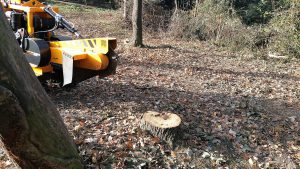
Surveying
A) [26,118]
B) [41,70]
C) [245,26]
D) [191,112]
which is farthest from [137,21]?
[26,118]

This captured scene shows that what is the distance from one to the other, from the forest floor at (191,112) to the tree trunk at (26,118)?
856 mm

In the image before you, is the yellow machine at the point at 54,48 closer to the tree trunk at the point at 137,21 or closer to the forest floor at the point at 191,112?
the forest floor at the point at 191,112

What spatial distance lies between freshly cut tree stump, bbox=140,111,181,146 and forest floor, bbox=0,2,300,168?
0.10 m

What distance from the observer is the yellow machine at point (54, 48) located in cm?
566

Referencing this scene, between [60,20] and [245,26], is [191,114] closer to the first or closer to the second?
[60,20]

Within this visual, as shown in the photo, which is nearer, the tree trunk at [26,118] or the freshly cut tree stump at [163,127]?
the tree trunk at [26,118]

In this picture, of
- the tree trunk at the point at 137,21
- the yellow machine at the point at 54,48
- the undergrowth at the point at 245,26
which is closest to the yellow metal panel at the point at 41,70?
the yellow machine at the point at 54,48

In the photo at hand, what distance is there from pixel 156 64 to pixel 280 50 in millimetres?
4926

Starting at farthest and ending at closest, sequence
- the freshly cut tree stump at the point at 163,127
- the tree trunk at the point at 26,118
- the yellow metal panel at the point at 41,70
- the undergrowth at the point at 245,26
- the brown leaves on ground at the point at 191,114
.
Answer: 1. the undergrowth at the point at 245,26
2. the yellow metal panel at the point at 41,70
3. the freshly cut tree stump at the point at 163,127
4. the brown leaves on ground at the point at 191,114
5. the tree trunk at the point at 26,118

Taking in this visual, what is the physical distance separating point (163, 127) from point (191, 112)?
4.57 ft

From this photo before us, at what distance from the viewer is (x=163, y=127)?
16.3ft

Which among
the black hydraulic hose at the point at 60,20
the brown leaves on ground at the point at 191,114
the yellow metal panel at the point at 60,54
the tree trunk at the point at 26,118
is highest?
the black hydraulic hose at the point at 60,20

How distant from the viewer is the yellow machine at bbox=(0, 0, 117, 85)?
5.66 metres

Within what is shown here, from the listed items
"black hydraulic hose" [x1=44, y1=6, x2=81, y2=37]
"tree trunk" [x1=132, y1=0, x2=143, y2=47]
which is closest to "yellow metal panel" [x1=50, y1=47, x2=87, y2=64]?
"black hydraulic hose" [x1=44, y1=6, x2=81, y2=37]
